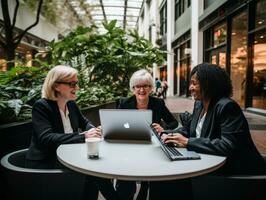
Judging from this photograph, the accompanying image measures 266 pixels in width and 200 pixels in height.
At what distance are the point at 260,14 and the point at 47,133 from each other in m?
8.47

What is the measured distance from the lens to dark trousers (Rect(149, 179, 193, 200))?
189 cm

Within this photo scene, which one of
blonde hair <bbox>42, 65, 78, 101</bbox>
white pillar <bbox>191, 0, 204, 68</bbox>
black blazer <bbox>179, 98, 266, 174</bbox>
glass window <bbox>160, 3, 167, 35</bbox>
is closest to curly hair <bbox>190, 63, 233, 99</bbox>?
black blazer <bbox>179, 98, 266, 174</bbox>

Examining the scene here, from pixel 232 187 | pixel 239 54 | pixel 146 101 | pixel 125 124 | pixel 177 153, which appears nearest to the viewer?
pixel 232 187

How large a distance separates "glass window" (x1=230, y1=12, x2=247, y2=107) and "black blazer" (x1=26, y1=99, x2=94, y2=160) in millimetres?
8604

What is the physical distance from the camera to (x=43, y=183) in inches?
70.5

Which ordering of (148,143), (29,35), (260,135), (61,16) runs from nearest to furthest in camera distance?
(148,143) → (260,135) → (61,16) → (29,35)

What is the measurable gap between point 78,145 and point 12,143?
0.96 meters

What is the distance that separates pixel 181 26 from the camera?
1959 cm

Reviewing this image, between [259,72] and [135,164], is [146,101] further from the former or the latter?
[259,72]

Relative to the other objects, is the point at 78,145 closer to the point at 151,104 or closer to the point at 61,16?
the point at 151,104

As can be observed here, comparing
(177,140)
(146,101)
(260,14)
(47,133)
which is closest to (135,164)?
(177,140)

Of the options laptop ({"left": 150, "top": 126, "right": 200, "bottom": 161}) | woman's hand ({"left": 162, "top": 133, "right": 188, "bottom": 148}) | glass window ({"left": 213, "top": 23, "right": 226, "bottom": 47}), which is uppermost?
glass window ({"left": 213, "top": 23, "right": 226, "bottom": 47})

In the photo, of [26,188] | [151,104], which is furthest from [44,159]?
[151,104]

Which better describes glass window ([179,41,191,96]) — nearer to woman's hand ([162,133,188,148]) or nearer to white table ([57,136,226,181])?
woman's hand ([162,133,188,148])
